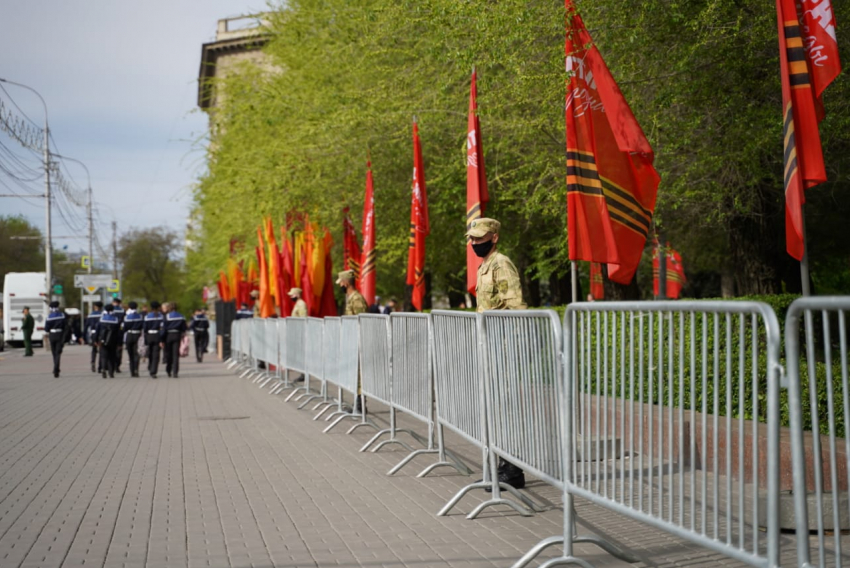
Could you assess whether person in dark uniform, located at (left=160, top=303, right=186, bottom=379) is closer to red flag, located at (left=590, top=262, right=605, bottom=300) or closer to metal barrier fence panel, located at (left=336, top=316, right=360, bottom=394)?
red flag, located at (left=590, top=262, right=605, bottom=300)

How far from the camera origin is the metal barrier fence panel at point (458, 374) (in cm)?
776

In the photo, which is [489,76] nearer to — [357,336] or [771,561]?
[357,336]

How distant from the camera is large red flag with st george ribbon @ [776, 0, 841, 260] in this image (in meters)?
9.03

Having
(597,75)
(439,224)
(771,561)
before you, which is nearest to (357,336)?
(597,75)

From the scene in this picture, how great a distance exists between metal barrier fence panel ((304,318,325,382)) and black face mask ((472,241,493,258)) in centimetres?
663

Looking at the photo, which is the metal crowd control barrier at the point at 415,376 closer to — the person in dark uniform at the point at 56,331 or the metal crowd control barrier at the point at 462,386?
the metal crowd control barrier at the point at 462,386

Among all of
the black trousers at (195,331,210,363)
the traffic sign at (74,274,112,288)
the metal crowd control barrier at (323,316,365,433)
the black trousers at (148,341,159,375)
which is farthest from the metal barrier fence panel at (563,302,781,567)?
the traffic sign at (74,274,112,288)

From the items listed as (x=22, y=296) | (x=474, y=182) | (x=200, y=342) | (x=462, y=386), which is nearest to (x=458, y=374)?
(x=462, y=386)

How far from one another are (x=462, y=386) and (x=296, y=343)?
1116cm

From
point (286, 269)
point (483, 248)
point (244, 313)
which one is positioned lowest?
point (244, 313)

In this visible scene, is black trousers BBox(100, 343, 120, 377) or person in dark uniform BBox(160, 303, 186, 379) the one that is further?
black trousers BBox(100, 343, 120, 377)

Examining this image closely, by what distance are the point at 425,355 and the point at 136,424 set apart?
264 inches

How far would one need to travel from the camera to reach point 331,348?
14.9 metres

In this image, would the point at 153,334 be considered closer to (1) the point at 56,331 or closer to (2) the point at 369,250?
(1) the point at 56,331
